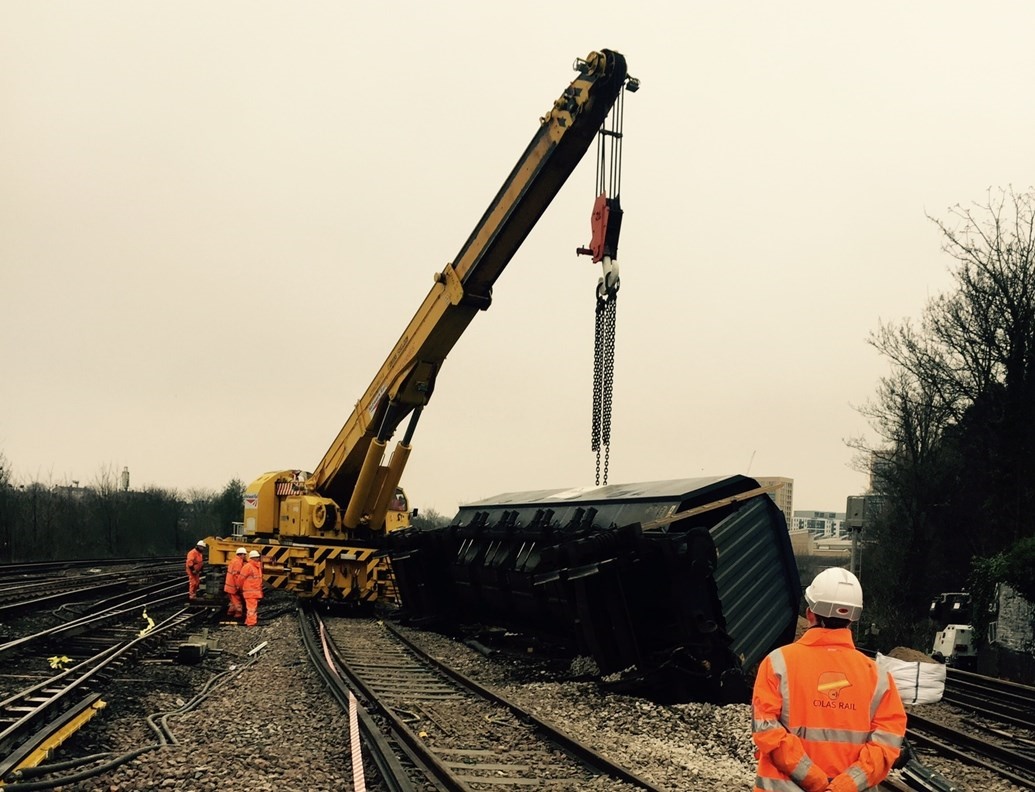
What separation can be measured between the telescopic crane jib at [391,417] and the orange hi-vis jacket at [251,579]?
78.7 inches

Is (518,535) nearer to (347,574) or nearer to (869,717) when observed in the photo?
(347,574)

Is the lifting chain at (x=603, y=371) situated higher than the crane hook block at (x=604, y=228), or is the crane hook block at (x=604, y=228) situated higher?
the crane hook block at (x=604, y=228)

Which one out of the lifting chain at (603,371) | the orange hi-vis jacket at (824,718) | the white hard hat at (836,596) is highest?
the lifting chain at (603,371)

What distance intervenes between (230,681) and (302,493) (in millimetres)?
9438

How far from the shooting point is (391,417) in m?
17.4

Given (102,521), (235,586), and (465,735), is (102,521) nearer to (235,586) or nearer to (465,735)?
(235,586)

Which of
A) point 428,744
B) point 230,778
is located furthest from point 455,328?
point 230,778

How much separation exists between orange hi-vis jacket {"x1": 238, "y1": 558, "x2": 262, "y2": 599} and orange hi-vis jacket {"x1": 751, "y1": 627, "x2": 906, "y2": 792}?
45.4 ft

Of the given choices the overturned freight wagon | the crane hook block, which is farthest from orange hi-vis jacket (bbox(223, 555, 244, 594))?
the crane hook block

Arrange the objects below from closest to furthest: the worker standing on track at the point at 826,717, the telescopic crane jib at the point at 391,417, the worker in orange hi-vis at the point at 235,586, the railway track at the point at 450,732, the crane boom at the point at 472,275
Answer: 1. the worker standing on track at the point at 826,717
2. the railway track at the point at 450,732
3. the crane boom at the point at 472,275
4. the telescopic crane jib at the point at 391,417
5. the worker in orange hi-vis at the point at 235,586

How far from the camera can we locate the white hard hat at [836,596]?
330 cm

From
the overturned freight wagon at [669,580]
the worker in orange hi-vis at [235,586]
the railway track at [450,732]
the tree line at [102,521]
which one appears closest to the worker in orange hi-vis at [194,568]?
the worker in orange hi-vis at [235,586]

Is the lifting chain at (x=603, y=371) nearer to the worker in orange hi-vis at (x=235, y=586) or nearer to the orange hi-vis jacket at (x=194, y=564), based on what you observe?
the worker in orange hi-vis at (x=235, y=586)

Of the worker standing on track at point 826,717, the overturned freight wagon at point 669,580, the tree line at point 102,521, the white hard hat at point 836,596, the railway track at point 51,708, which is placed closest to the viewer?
the worker standing on track at point 826,717
